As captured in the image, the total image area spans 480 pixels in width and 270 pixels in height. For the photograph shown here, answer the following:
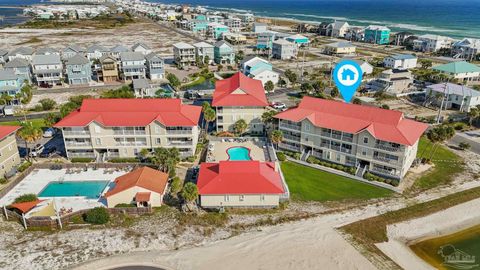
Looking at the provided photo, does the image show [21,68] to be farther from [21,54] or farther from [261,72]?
[261,72]

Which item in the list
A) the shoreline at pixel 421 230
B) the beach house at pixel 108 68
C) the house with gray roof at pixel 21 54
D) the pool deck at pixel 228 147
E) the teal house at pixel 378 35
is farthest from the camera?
the teal house at pixel 378 35

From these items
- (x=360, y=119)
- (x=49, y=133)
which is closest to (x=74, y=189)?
(x=49, y=133)

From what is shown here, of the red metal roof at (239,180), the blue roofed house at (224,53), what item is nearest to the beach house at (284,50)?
the blue roofed house at (224,53)

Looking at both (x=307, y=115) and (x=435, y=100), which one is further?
(x=435, y=100)

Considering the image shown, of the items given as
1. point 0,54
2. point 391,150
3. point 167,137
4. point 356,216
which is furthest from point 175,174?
point 0,54

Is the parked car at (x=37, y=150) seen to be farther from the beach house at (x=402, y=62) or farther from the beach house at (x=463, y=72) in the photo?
the beach house at (x=402, y=62)

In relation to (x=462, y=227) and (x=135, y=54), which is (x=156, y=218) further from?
(x=135, y=54)

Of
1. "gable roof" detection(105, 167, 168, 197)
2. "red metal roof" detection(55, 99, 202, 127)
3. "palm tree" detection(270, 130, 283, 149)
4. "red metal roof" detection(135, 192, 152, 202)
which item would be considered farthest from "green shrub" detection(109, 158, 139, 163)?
"palm tree" detection(270, 130, 283, 149)
